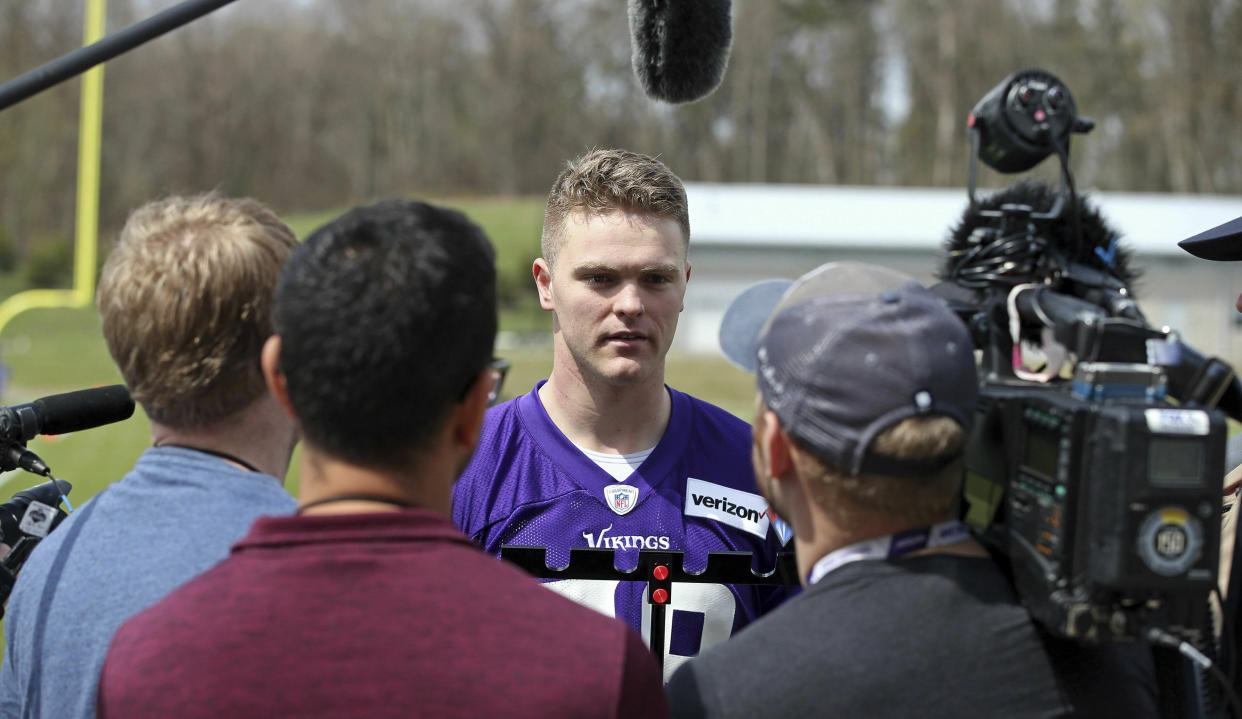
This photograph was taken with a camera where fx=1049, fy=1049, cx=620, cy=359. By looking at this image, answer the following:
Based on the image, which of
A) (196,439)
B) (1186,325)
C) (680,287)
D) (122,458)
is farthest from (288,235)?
(1186,325)

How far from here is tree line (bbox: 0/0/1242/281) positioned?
147 feet

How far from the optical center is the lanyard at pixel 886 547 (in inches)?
57.6

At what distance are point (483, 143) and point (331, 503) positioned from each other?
4791cm

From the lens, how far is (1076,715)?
1.42 metres

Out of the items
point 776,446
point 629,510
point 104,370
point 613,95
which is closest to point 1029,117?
point 776,446

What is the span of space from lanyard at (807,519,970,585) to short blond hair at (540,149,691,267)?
1474 mm

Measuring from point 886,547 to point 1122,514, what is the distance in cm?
32

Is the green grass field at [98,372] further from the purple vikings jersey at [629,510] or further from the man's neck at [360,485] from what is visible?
the man's neck at [360,485]

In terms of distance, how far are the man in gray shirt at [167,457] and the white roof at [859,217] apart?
28839 mm

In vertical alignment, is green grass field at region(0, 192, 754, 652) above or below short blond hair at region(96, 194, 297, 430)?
below

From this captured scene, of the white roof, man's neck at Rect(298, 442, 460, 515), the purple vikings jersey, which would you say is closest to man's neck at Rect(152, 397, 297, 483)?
man's neck at Rect(298, 442, 460, 515)

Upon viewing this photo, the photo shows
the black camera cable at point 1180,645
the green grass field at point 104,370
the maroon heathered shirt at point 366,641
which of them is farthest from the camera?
the green grass field at point 104,370

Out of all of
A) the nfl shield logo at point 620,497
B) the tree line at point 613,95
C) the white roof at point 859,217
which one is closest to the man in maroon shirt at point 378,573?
the nfl shield logo at point 620,497

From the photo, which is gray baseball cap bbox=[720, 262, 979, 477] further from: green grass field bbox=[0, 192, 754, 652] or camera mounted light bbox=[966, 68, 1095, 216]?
green grass field bbox=[0, 192, 754, 652]
